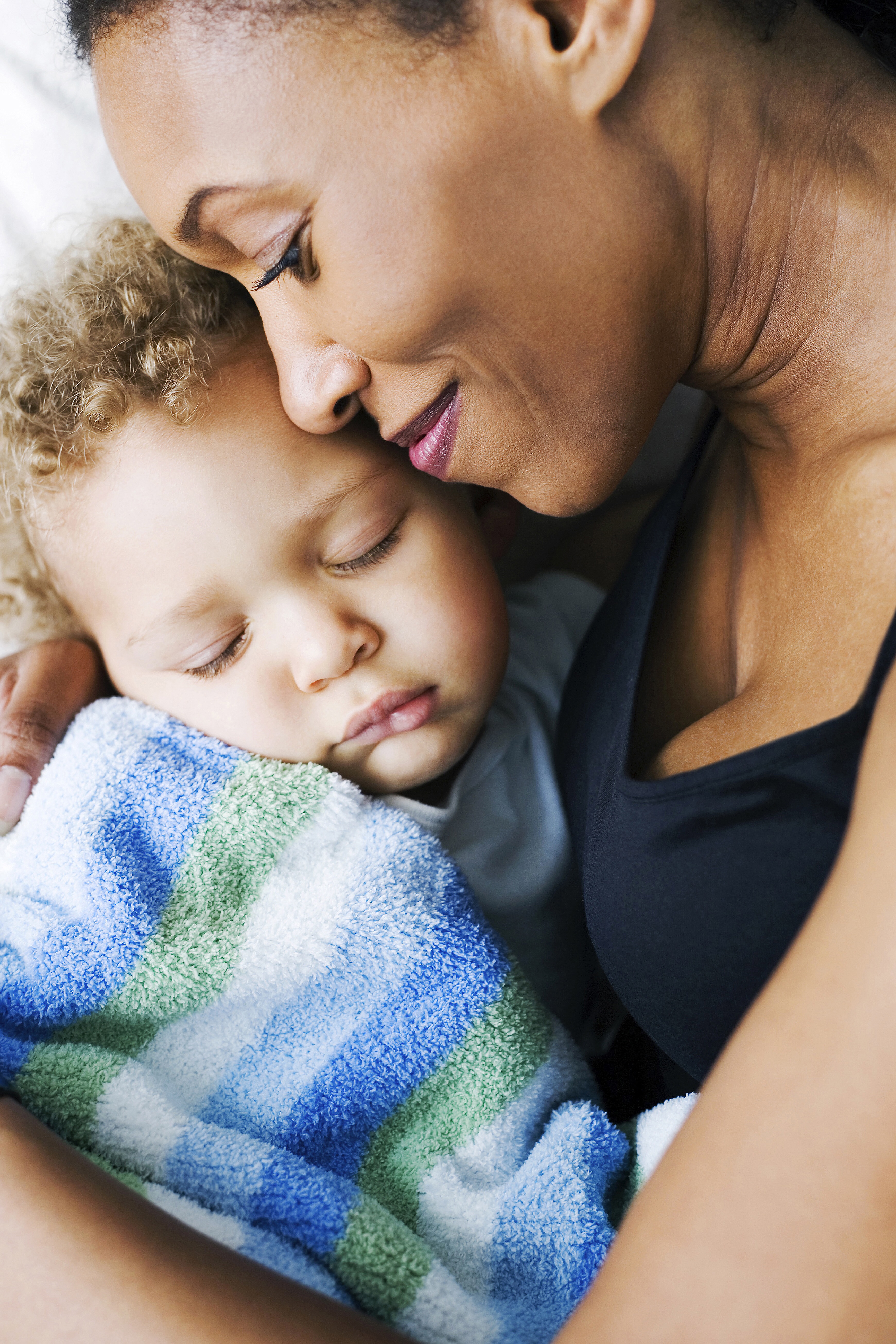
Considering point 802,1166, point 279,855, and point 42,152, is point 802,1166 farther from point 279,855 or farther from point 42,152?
point 42,152

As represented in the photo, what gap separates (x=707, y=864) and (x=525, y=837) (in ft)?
1.59

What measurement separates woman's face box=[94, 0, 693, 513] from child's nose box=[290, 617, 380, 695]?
0.87 feet

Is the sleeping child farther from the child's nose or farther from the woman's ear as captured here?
the woman's ear

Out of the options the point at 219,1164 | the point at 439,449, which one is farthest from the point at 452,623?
the point at 219,1164

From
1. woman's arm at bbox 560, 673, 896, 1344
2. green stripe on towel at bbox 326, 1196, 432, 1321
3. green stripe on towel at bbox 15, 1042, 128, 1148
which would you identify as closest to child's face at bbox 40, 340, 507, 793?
green stripe on towel at bbox 15, 1042, 128, 1148

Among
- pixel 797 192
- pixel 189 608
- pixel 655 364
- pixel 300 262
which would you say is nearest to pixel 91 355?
pixel 189 608

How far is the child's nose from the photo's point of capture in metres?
1.11

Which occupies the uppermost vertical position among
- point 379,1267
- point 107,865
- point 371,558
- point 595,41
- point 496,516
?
point 595,41

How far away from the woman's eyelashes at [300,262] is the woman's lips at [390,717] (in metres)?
0.46

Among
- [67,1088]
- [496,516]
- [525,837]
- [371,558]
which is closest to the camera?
[67,1088]

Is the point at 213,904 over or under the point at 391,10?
under

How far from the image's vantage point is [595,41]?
2.43 feet

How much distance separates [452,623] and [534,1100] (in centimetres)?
52

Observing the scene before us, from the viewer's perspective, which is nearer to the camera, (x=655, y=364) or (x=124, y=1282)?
(x=124, y=1282)
